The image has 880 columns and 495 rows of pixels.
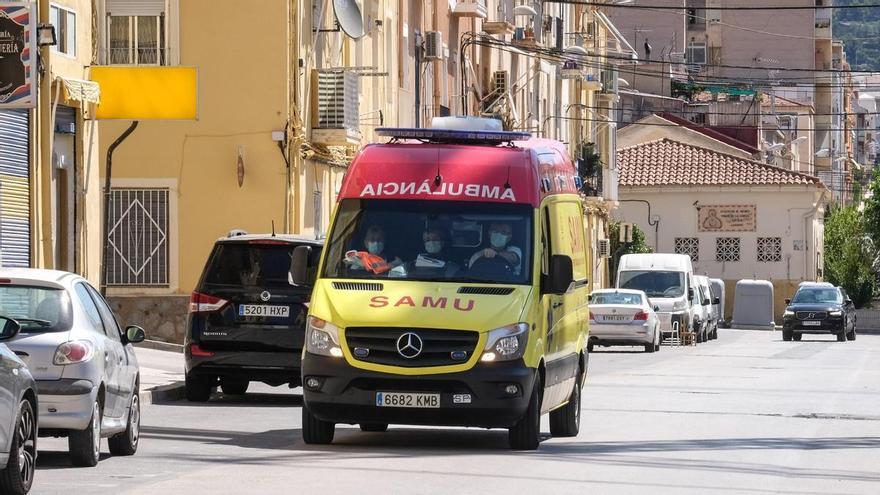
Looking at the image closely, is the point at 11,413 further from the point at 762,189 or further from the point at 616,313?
the point at 762,189

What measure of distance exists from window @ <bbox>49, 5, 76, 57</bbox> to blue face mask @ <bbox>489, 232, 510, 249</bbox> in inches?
477

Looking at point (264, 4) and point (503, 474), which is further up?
point (264, 4)

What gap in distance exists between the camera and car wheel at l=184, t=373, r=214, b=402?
21203 mm

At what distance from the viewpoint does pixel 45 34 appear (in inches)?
982

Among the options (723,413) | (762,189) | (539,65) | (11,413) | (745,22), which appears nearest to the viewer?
(11,413)

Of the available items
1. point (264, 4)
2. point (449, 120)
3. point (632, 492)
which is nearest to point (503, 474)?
point (632, 492)

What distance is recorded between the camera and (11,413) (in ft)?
37.4

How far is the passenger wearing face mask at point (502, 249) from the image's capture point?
15.9 meters

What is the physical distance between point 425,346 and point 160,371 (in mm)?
10718

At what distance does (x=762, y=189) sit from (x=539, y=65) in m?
24.3

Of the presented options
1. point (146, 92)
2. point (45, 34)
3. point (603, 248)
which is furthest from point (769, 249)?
point (45, 34)

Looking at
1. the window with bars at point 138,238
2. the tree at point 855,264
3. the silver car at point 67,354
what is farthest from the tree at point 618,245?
the silver car at point 67,354

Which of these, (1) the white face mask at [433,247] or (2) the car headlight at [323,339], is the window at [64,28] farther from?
(2) the car headlight at [323,339]

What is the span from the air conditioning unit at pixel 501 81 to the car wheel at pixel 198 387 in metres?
34.1
